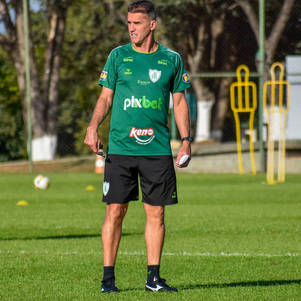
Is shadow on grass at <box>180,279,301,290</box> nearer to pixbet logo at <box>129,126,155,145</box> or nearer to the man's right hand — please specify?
pixbet logo at <box>129,126,155,145</box>

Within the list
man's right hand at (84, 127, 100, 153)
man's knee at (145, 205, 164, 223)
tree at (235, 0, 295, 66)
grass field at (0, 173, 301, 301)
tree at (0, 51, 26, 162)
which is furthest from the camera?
tree at (0, 51, 26, 162)

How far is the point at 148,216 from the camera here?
5551mm

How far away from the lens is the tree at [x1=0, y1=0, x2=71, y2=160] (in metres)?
26.1

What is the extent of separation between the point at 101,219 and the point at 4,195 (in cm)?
447

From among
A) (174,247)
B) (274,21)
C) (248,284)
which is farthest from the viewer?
(274,21)

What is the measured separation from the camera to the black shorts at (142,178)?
17.9 feet

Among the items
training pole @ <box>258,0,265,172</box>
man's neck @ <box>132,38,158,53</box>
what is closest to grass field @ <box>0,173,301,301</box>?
man's neck @ <box>132,38,158,53</box>

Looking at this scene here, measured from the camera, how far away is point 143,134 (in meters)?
5.44

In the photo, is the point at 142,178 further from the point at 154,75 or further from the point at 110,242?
the point at 154,75

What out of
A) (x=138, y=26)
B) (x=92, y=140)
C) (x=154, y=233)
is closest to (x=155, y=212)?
(x=154, y=233)

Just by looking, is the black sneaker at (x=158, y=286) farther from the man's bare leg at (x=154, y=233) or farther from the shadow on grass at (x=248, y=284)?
the shadow on grass at (x=248, y=284)

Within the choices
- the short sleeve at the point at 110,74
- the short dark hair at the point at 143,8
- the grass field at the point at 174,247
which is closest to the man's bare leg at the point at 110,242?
the grass field at the point at 174,247

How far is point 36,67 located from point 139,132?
21837mm

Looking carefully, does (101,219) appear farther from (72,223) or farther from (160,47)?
(160,47)
